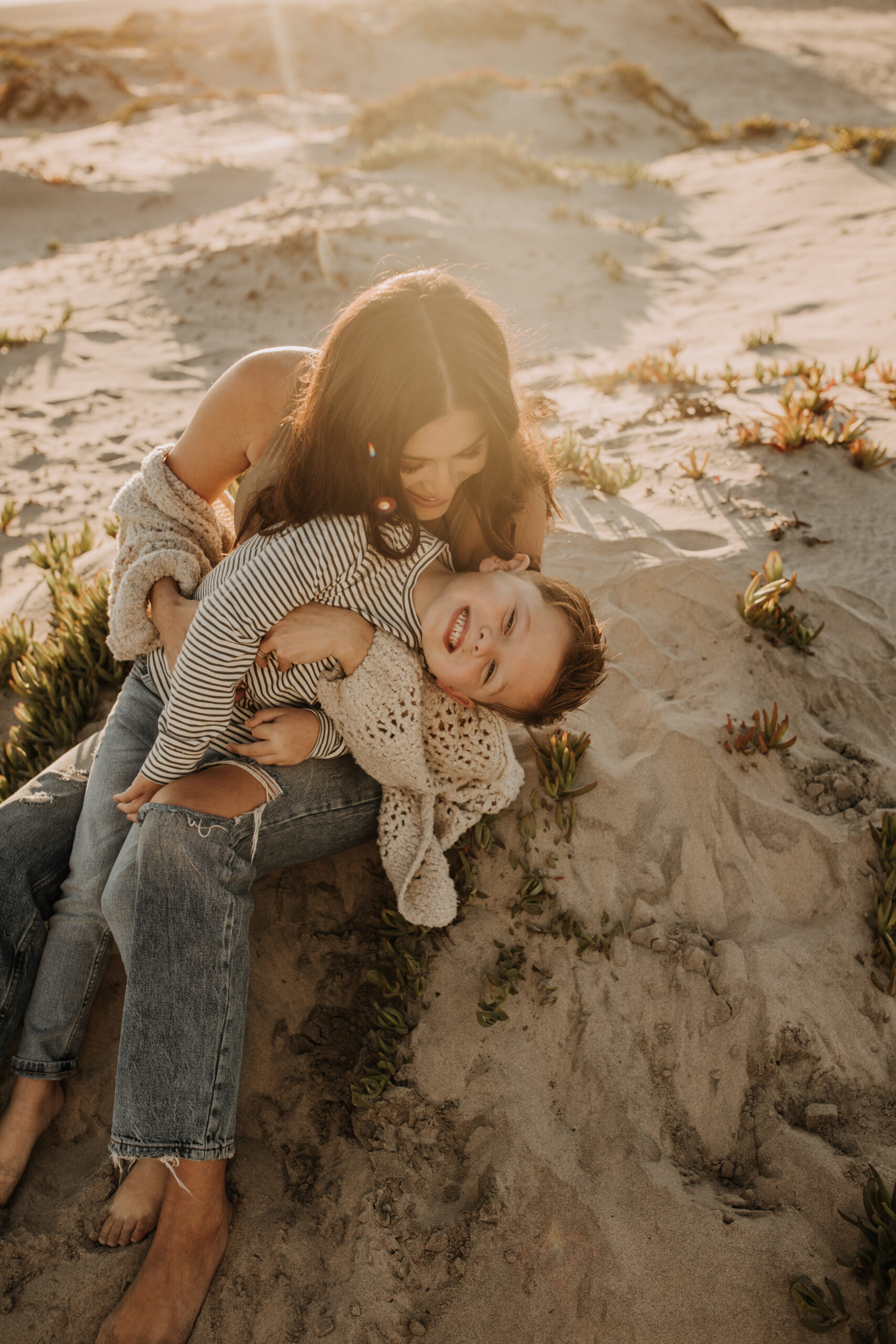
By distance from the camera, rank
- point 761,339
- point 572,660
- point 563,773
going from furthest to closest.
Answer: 1. point 761,339
2. point 563,773
3. point 572,660

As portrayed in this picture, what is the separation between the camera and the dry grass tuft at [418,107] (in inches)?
595

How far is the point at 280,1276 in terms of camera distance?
7.74ft

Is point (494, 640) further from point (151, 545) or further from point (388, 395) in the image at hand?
point (151, 545)

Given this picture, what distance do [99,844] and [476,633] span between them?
1.52 meters

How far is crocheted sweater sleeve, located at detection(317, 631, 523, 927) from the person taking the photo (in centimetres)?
249

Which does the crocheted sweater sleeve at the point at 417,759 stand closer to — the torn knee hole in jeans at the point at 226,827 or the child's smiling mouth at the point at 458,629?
the child's smiling mouth at the point at 458,629

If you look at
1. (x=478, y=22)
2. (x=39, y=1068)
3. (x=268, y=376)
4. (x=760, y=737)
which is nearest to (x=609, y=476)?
(x=760, y=737)

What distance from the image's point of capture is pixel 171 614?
107 inches

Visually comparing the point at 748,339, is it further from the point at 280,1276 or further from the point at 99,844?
the point at 280,1276

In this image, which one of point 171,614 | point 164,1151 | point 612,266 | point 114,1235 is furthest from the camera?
point 612,266

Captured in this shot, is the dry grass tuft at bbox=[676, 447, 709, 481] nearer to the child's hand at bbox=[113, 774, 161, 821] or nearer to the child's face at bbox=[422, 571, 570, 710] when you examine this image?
the child's face at bbox=[422, 571, 570, 710]

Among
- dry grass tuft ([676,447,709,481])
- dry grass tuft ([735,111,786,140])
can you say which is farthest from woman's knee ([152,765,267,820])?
dry grass tuft ([735,111,786,140])

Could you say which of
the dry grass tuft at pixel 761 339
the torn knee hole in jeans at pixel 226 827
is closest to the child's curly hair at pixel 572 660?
the torn knee hole in jeans at pixel 226 827

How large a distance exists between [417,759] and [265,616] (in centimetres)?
68
